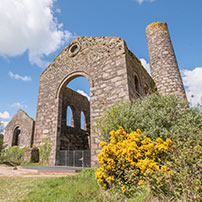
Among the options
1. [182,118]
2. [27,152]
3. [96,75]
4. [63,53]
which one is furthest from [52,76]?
[182,118]

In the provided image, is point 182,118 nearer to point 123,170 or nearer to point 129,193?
point 123,170

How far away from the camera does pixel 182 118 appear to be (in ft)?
15.1

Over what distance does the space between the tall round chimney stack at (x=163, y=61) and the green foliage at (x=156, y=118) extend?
18.8ft

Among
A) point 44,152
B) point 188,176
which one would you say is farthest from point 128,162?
point 44,152

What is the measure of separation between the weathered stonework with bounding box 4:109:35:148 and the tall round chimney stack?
11682 millimetres

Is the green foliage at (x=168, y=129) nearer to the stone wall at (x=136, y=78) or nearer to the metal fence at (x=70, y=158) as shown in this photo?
the stone wall at (x=136, y=78)

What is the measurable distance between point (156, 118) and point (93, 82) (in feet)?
14.7

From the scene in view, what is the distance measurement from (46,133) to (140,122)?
6346 mm

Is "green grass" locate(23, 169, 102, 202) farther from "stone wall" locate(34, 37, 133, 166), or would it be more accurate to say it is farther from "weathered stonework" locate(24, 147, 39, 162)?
"weathered stonework" locate(24, 147, 39, 162)

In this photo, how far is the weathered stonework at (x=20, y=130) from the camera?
14.6 meters

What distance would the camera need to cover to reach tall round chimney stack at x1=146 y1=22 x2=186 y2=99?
10695 millimetres

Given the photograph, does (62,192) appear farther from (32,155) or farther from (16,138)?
(16,138)

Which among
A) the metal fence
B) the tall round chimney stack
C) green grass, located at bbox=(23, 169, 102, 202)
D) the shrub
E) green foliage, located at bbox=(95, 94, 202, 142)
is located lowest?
green grass, located at bbox=(23, 169, 102, 202)

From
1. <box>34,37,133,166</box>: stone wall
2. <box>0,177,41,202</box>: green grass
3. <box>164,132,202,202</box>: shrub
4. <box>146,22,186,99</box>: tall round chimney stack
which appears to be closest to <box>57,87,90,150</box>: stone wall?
<box>34,37,133,166</box>: stone wall
